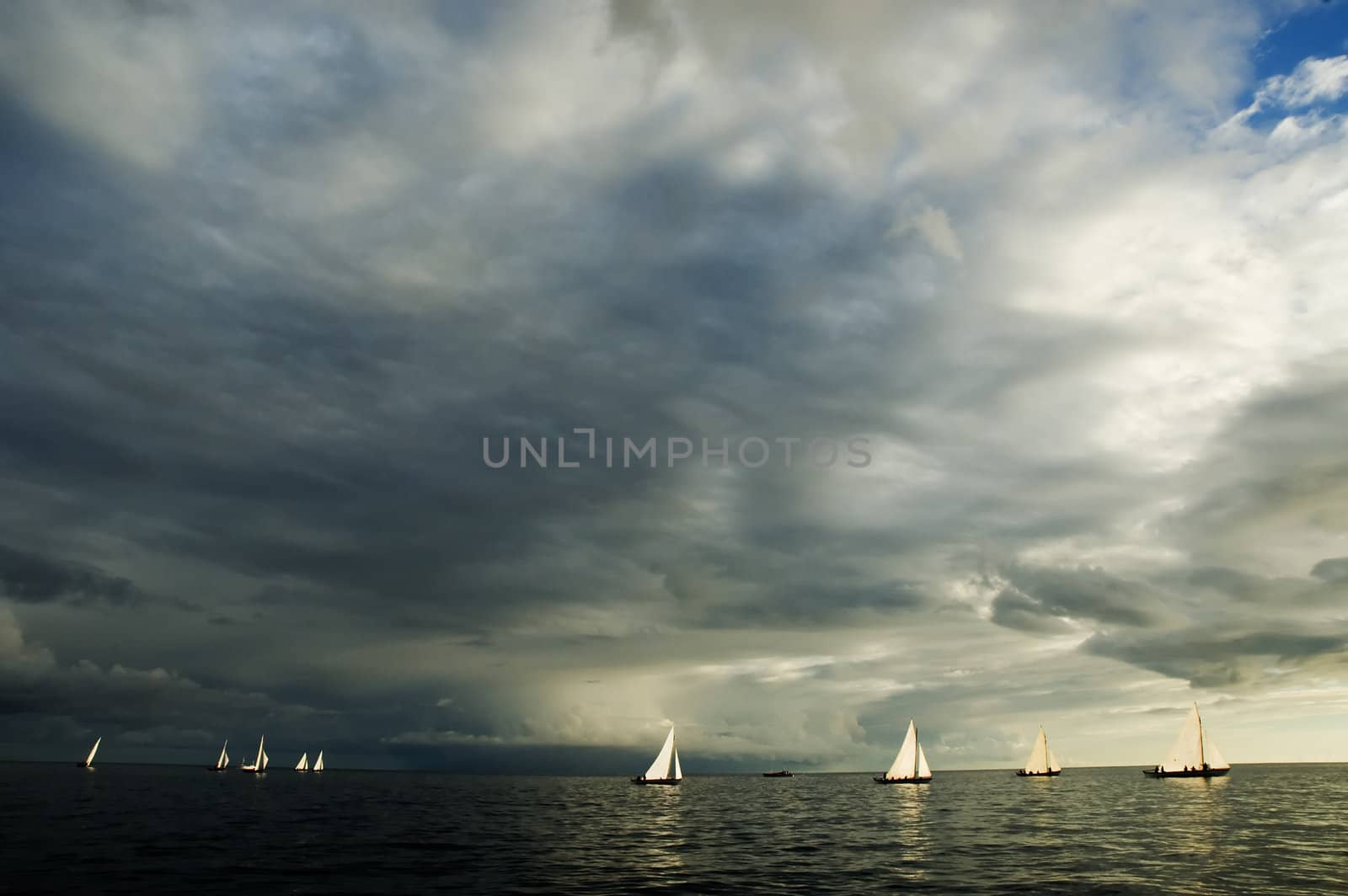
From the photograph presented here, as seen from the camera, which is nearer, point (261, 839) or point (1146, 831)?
point (261, 839)

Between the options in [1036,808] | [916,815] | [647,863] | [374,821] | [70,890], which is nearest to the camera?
[70,890]

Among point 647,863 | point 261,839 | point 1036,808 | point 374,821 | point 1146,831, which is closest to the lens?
point 647,863

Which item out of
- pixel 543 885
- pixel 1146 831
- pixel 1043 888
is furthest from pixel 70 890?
pixel 1146 831

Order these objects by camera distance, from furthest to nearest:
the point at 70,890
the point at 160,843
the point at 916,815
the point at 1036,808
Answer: the point at 1036,808 → the point at 916,815 → the point at 160,843 → the point at 70,890

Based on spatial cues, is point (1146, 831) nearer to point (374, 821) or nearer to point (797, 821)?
point (797, 821)

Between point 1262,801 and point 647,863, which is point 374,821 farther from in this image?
point 1262,801

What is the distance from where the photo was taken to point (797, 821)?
427ft

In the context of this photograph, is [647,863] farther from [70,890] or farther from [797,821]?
[797,821]

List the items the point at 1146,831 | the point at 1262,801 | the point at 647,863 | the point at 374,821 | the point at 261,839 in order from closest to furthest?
1. the point at 647,863
2. the point at 261,839
3. the point at 1146,831
4. the point at 374,821
5. the point at 1262,801

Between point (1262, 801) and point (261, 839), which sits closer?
point (261, 839)

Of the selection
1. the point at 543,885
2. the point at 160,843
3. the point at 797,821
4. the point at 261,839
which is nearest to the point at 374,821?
the point at 261,839

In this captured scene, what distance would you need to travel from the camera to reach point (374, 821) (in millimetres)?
126250

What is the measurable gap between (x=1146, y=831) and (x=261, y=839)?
10649 centimetres

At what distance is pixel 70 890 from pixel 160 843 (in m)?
34.3
